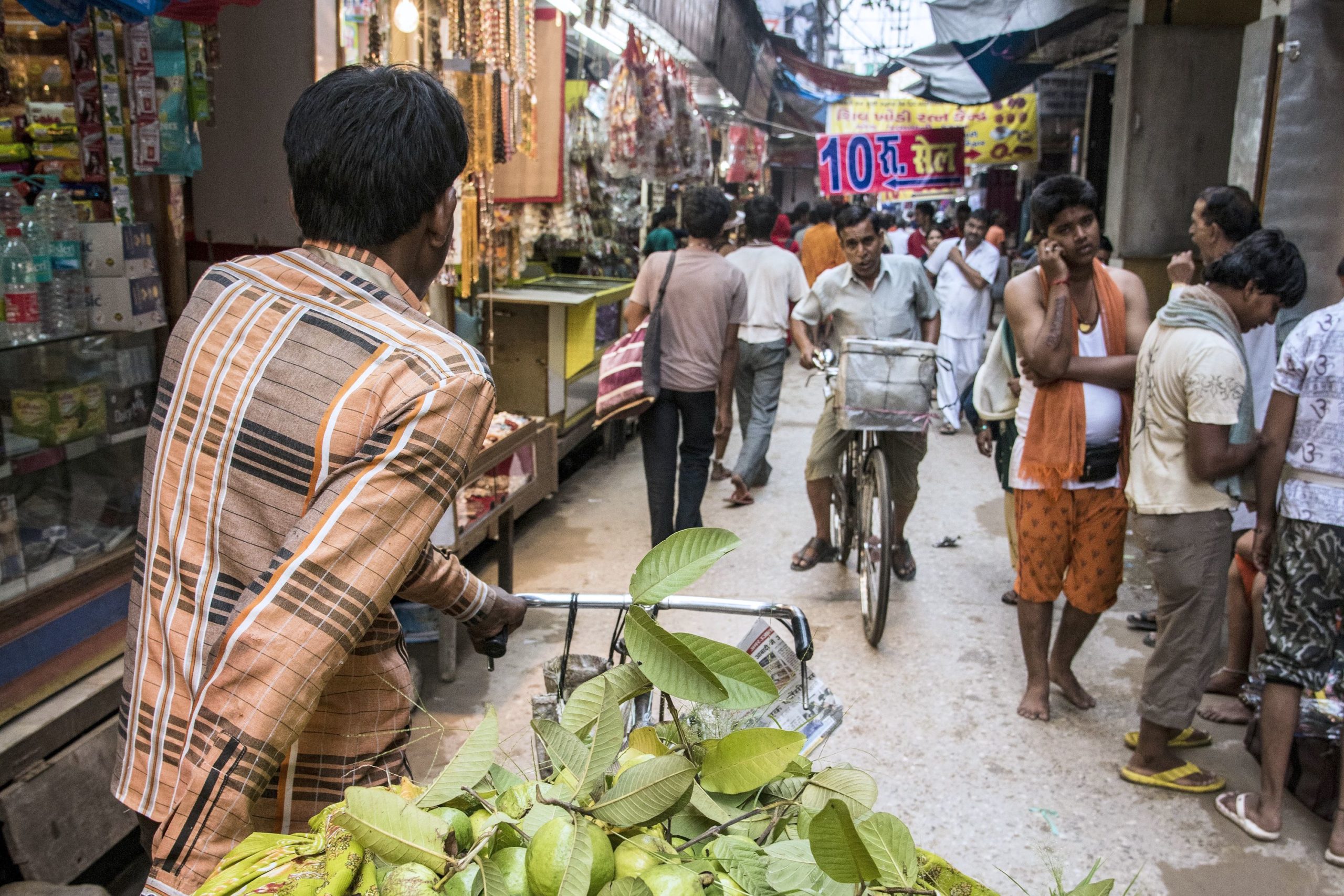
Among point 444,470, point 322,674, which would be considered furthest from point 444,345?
point 322,674

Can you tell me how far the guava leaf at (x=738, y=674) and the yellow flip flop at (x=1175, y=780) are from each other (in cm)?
272

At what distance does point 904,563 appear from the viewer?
5285 mm

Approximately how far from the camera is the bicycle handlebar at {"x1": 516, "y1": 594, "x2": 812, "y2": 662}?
177cm

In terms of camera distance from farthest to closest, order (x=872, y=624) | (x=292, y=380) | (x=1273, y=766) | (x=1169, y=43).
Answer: (x=1169, y=43)
(x=872, y=624)
(x=1273, y=766)
(x=292, y=380)

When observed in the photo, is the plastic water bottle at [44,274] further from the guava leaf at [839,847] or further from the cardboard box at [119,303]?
the guava leaf at [839,847]

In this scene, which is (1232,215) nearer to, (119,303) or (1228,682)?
(1228,682)

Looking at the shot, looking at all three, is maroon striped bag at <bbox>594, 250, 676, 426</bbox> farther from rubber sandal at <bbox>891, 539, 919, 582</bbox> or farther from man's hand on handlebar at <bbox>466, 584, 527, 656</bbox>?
man's hand on handlebar at <bbox>466, 584, 527, 656</bbox>

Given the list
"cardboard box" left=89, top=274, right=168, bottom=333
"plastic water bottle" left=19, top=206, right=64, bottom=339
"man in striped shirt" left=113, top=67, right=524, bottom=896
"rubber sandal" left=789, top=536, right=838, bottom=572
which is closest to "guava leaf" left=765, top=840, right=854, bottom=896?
"man in striped shirt" left=113, top=67, right=524, bottom=896

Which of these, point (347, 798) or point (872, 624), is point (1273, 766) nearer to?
point (872, 624)

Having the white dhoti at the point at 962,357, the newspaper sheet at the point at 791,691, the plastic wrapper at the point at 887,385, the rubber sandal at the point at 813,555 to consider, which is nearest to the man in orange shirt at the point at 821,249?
the white dhoti at the point at 962,357

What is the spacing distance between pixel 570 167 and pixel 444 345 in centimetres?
663

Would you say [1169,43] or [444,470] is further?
[1169,43]

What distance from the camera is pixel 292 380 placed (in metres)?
1.22

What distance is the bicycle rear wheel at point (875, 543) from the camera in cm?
432
